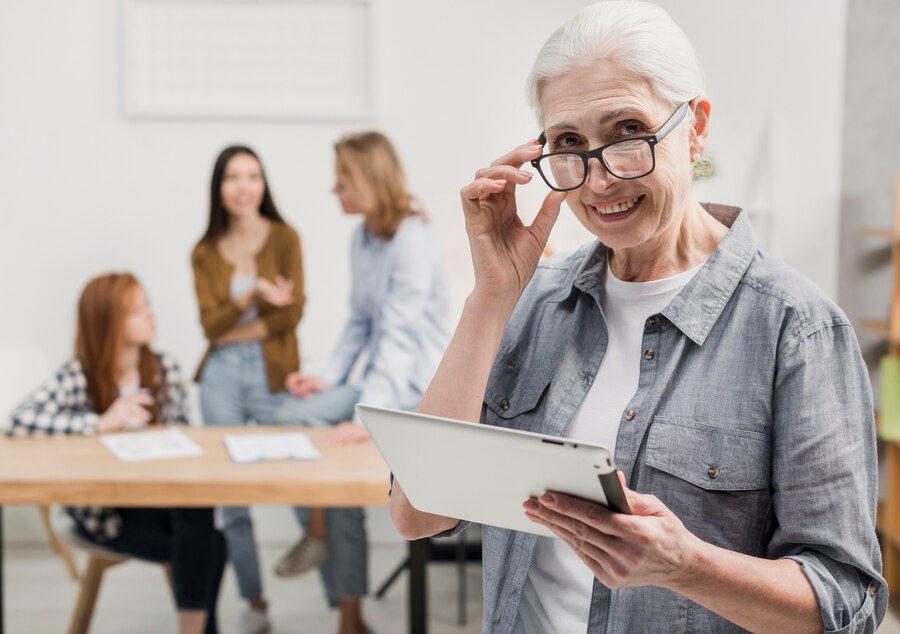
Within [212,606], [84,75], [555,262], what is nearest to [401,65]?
[84,75]

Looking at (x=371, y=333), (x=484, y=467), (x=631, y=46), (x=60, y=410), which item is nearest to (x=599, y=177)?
(x=631, y=46)

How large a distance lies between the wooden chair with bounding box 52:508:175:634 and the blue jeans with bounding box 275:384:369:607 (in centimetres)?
56

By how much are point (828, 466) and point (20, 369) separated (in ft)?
12.8

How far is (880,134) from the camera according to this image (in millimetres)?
4043

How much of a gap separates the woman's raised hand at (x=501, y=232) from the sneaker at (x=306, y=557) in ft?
8.47

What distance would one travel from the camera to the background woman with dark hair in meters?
3.82

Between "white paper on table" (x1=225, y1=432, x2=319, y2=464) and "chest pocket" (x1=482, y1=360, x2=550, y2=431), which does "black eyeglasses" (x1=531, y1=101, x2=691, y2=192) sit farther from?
"white paper on table" (x1=225, y1=432, x2=319, y2=464)

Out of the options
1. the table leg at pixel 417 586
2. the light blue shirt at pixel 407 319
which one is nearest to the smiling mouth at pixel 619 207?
the table leg at pixel 417 586

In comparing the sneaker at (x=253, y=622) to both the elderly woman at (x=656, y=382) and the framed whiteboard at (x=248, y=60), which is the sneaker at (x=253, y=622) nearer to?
the framed whiteboard at (x=248, y=60)

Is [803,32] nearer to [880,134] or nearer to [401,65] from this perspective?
[880,134]

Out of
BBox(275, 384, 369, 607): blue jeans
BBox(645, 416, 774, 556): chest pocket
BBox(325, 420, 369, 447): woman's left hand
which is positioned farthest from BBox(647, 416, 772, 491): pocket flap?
BBox(275, 384, 369, 607): blue jeans

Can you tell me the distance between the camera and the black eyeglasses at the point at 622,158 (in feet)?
3.39

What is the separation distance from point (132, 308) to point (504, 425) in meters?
2.35

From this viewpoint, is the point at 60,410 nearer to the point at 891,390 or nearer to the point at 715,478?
the point at 715,478
